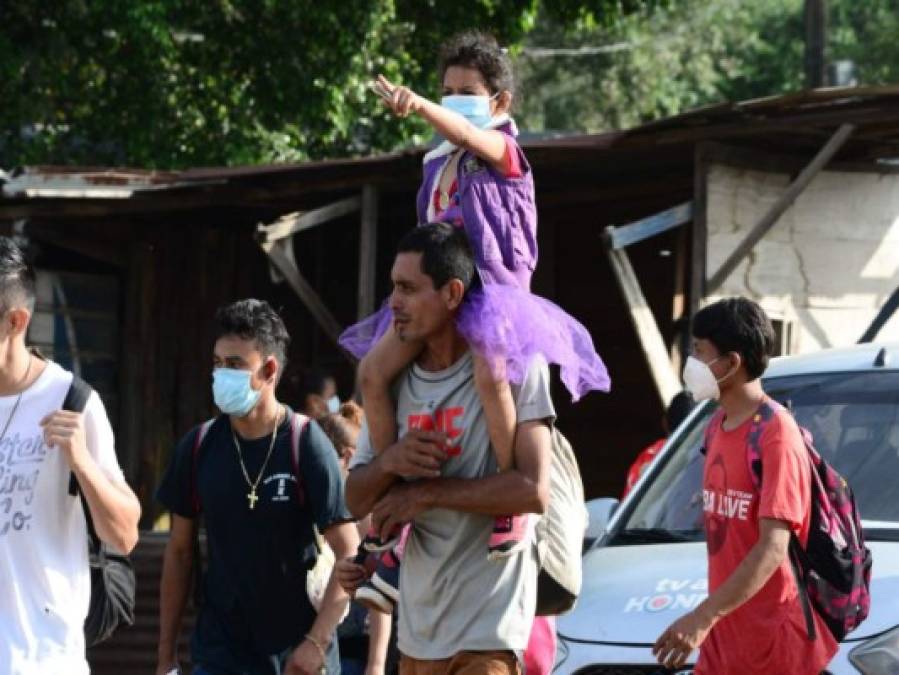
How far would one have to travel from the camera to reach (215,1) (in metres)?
A: 19.1

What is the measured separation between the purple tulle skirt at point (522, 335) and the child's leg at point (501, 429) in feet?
0.11

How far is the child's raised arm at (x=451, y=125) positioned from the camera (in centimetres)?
503

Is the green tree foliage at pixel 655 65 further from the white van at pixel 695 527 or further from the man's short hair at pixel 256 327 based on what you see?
the man's short hair at pixel 256 327

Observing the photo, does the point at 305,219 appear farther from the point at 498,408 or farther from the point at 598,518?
the point at 498,408

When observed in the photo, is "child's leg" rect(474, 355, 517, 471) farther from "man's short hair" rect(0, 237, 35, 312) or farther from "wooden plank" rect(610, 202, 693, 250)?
"wooden plank" rect(610, 202, 693, 250)

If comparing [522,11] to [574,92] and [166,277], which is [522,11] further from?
[574,92]

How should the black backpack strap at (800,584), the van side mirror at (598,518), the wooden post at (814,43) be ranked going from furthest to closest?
the wooden post at (814,43) < the van side mirror at (598,518) < the black backpack strap at (800,584)

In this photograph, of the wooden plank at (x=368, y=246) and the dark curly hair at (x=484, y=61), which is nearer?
the dark curly hair at (x=484, y=61)

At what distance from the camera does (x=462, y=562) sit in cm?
486

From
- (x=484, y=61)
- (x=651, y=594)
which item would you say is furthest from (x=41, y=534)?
(x=651, y=594)

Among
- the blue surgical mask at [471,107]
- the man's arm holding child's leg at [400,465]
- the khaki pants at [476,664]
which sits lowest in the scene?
the khaki pants at [476,664]

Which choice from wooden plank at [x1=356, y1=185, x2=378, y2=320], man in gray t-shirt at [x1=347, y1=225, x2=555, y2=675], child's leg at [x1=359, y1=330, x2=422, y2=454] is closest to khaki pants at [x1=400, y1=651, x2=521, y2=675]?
man in gray t-shirt at [x1=347, y1=225, x2=555, y2=675]

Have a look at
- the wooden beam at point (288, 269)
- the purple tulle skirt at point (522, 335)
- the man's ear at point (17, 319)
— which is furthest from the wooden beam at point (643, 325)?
the man's ear at point (17, 319)

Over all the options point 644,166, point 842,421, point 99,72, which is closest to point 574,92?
point 99,72
